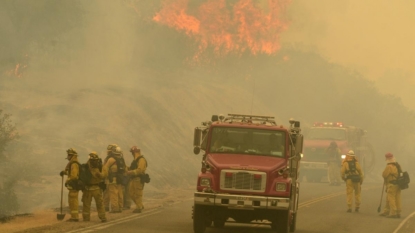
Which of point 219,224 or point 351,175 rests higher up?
point 351,175

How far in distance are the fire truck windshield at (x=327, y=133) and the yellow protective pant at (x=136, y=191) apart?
67.2 feet

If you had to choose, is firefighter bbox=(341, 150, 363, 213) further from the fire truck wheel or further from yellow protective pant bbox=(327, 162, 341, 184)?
yellow protective pant bbox=(327, 162, 341, 184)

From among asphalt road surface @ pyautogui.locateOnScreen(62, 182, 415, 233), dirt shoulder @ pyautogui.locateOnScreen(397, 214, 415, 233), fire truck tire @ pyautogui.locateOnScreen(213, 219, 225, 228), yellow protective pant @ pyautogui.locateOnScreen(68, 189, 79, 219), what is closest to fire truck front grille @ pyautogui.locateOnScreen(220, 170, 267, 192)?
asphalt road surface @ pyautogui.locateOnScreen(62, 182, 415, 233)

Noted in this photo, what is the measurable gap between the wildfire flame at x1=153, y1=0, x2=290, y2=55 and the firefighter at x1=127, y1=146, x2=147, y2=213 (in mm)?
38370

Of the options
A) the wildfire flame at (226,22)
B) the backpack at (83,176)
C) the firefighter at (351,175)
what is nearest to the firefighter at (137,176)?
the backpack at (83,176)

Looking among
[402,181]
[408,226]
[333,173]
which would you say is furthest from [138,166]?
[333,173]

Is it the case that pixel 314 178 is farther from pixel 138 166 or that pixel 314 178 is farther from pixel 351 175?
pixel 138 166

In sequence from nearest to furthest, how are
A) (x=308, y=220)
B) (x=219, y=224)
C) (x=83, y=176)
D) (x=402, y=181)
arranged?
(x=219, y=224)
(x=83, y=176)
(x=308, y=220)
(x=402, y=181)

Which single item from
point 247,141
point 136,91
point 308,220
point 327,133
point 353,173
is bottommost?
point 308,220

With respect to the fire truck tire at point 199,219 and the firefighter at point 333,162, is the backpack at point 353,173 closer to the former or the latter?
the fire truck tire at point 199,219

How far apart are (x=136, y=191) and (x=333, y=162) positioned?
19449 millimetres

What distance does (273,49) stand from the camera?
67438 mm

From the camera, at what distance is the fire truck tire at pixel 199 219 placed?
1733cm

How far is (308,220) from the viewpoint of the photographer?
22.7 m
